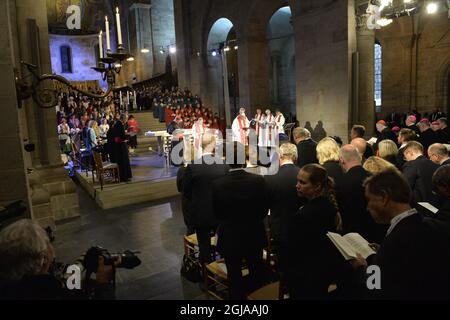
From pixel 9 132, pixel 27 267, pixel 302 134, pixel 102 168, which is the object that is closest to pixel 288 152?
pixel 302 134

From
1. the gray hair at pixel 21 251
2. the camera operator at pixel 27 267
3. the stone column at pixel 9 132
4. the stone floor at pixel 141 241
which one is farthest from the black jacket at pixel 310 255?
the stone column at pixel 9 132

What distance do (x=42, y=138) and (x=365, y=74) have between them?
1067 cm

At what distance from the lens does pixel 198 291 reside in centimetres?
401

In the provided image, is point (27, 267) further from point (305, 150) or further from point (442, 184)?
point (305, 150)

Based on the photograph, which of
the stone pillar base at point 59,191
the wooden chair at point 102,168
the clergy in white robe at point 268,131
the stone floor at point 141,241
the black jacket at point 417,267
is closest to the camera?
the black jacket at point 417,267

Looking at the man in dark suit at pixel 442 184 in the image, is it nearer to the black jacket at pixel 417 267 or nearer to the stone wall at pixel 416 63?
the black jacket at pixel 417 267

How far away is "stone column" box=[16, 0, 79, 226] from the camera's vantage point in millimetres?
6164

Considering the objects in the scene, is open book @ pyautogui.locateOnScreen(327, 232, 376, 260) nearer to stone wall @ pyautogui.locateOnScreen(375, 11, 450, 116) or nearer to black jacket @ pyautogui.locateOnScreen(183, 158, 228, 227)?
black jacket @ pyautogui.locateOnScreen(183, 158, 228, 227)

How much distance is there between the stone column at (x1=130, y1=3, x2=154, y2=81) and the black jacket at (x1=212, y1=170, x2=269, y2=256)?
98.0ft

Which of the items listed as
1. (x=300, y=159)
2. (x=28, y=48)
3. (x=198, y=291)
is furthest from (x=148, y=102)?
(x=198, y=291)

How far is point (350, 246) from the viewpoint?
8.05 ft

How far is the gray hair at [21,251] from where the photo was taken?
1677 mm

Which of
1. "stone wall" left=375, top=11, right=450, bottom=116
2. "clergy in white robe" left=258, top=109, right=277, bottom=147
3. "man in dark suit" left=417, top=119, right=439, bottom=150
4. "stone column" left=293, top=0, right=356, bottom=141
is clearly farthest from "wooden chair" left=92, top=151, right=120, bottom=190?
"stone wall" left=375, top=11, right=450, bottom=116
